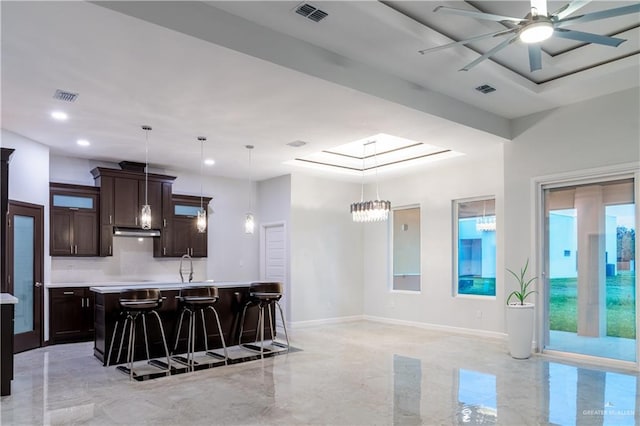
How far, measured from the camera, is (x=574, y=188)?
5758 mm

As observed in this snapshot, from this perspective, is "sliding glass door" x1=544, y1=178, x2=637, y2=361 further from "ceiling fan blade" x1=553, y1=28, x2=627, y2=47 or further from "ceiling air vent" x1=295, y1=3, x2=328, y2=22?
"ceiling air vent" x1=295, y1=3, x2=328, y2=22

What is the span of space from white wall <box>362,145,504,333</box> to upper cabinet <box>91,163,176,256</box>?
4254 millimetres

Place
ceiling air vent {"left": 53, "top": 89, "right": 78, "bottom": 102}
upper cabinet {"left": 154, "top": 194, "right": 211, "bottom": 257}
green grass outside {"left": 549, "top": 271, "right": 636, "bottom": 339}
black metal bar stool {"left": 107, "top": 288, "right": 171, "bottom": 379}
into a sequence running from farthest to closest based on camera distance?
upper cabinet {"left": 154, "top": 194, "right": 211, "bottom": 257}
green grass outside {"left": 549, "top": 271, "right": 636, "bottom": 339}
black metal bar stool {"left": 107, "top": 288, "right": 171, "bottom": 379}
ceiling air vent {"left": 53, "top": 89, "right": 78, "bottom": 102}

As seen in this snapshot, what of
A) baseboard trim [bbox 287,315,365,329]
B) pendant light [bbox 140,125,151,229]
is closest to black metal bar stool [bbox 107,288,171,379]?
pendant light [bbox 140,125,151,229]

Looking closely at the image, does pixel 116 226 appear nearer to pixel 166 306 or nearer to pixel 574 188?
pixel 166 306

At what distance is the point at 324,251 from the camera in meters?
8.91

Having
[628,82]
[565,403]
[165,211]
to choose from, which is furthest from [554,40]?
[165,211]

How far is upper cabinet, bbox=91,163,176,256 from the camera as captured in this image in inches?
289

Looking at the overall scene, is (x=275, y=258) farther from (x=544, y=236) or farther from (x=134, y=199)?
(x=544, y=236)

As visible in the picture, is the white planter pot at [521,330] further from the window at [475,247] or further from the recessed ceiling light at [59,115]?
the recessed ceiling light at [59,115]

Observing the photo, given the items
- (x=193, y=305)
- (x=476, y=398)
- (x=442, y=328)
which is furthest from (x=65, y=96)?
(x=442, y=328)

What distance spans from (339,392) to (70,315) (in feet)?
15.6

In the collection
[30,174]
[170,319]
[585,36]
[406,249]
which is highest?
[585,36]

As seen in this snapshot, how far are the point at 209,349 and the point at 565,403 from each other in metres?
4.33
